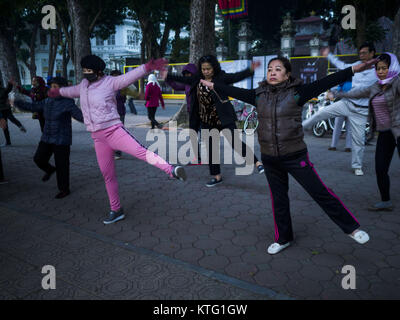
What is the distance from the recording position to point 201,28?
12.9 meters

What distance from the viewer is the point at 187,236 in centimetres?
414

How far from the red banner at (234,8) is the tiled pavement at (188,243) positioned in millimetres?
19519

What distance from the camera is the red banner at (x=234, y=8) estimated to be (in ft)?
77.0

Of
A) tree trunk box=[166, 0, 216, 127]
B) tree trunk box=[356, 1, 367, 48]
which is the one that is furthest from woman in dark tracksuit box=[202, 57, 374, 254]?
tree trunk box=[356, 1, 367, 48]

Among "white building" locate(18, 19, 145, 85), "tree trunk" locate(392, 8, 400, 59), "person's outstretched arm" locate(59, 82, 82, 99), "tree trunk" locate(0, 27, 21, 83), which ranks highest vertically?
"white building" locate(18, 19, 145, 85)

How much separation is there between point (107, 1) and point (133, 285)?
2765cm

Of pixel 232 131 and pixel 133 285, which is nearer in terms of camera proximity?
pixel 133 285

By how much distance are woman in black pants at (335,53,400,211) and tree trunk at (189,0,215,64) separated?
9.07m

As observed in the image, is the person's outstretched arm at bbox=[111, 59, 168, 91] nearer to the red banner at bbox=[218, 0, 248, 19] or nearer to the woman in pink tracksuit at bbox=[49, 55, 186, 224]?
the woman in pink tracksuit at bbox=[49, 55, 186, 224]

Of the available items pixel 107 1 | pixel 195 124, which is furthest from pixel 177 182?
pixel 107 1

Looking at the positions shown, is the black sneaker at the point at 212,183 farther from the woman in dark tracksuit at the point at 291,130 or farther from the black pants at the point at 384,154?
the woman in dark tracksuit at the point at 291,130

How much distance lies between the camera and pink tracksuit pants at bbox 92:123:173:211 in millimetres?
4129

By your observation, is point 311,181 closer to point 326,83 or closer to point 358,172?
point 326,83
